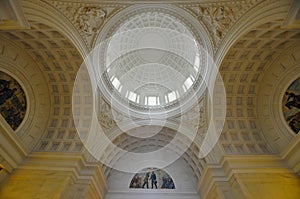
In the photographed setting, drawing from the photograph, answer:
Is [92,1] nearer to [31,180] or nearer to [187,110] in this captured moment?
[187,110]

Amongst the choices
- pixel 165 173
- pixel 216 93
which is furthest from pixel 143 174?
pixel 216 93

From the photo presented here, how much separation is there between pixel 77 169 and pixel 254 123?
1220 cm

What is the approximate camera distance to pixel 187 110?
16938 millimetres

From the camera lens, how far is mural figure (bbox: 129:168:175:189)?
18453 mm

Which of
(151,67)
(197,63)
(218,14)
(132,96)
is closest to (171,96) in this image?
(132,96)

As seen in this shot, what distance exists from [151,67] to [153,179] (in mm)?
9823

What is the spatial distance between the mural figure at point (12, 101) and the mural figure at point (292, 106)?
53.9ft

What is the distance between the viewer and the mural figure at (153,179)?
18453 mm

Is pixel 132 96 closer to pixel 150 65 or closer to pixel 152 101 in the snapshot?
pixel 152 101

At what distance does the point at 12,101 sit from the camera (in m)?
14.0

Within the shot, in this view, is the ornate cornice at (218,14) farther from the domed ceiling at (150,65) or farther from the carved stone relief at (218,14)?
the domed ceiling at (150,65)

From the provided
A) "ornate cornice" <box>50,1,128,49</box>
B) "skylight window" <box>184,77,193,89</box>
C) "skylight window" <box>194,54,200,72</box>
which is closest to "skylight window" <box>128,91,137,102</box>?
"skylight window" <box>184,77,193,89</box>

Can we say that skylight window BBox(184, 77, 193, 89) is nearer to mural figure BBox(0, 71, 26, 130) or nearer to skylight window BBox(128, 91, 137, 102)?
skylight window BBox(128, 91, 137, 102)

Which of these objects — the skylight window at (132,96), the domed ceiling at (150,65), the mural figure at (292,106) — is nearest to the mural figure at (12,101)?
the domed ceiling at (150,65)
